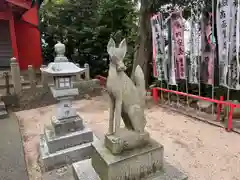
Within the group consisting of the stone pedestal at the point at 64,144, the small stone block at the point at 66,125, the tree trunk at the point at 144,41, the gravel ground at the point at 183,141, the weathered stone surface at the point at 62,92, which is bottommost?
the gravel ground at the point at 183,141

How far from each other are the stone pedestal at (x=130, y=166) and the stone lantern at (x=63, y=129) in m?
1.09

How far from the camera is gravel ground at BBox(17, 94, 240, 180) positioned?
3332mm

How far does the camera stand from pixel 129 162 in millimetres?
2264

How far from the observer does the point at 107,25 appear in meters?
11.8

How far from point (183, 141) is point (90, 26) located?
9128 millimetres

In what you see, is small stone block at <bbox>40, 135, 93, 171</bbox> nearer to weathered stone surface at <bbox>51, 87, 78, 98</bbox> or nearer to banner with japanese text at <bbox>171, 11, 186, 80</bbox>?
weathered stone surface at <bbox>51, 87, 78, 98</bbox>

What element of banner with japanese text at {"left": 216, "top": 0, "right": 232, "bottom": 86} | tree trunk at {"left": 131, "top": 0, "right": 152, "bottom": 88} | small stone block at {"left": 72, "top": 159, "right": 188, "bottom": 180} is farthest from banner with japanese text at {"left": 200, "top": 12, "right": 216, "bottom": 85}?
small stone block at {"left": 72, "top": 159, "right": 188, "bottom": 180}

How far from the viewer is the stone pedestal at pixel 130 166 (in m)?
2.22

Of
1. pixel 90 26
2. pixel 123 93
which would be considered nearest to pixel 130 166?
pixel 123 93

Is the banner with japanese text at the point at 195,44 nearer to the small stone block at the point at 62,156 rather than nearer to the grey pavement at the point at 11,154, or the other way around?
the small stone block at the point at 62,156

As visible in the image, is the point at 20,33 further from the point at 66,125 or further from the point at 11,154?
the point at 66,125

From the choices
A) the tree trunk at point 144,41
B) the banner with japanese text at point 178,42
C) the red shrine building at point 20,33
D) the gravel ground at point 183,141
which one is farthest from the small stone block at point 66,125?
the red shrine building at point 20,33

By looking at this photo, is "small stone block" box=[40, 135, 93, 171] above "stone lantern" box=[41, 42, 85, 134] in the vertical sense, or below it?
below

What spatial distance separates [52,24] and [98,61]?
3.68m
